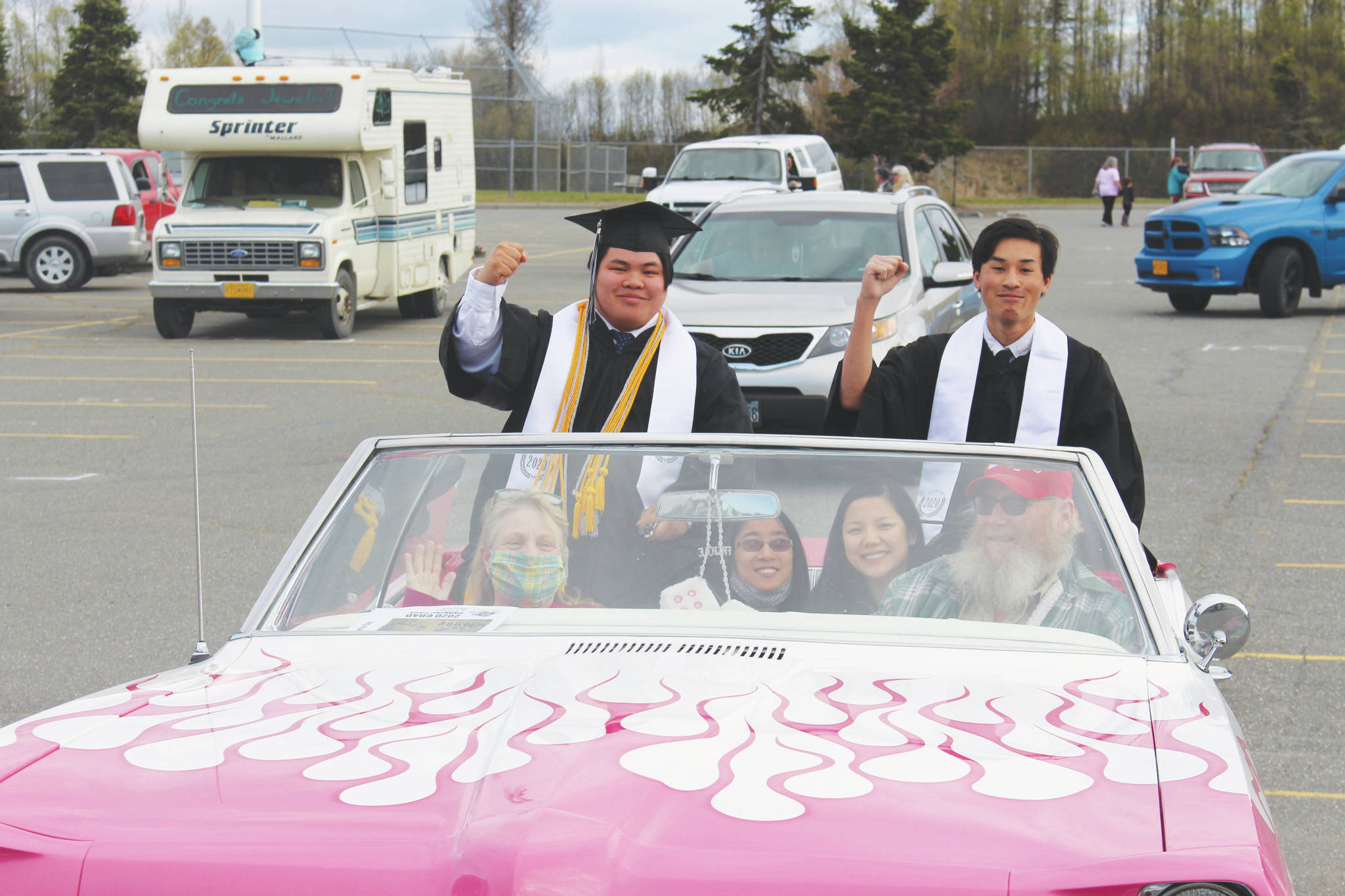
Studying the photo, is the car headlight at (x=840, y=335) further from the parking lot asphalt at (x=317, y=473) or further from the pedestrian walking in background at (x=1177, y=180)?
the pedestrian walking in background at (x=1177, y=180)

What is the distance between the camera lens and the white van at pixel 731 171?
22703 millimetres

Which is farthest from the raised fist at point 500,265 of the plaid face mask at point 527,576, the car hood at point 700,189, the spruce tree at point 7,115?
the spruce tree at point 7,115

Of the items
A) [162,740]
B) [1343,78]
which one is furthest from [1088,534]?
[1343,78]

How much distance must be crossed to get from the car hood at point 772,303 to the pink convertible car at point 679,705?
606 cm

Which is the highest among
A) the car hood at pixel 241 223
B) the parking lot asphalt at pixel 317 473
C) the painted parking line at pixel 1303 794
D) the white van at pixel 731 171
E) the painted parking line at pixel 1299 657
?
the white van at pixel 731 171

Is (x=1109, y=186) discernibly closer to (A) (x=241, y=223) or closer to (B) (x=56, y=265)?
(B) (x=56, y=265)

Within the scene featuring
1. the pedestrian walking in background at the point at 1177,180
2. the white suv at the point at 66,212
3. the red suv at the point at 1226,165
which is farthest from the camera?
the red suv at the point at 1226,165

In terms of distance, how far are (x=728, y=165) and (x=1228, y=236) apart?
29.4 feet

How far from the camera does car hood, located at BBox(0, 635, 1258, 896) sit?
186cm

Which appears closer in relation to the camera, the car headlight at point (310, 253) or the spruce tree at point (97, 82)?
the car headlight at point (310, 253)

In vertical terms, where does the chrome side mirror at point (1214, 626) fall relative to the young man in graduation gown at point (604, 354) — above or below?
below

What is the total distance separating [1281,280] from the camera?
17469mm

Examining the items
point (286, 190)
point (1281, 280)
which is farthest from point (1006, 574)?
point (1281, 280)

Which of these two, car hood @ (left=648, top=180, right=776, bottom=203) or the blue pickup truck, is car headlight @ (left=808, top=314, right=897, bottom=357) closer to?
the blue pickup truck
